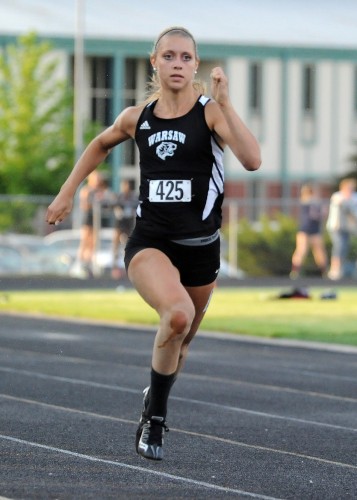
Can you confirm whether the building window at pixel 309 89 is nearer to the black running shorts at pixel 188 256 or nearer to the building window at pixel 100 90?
the building window at pixel 100 90

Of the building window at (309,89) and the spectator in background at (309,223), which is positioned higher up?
the building window at (309,89)

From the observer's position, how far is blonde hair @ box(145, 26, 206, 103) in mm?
7828

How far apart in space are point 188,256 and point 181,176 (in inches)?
15.9

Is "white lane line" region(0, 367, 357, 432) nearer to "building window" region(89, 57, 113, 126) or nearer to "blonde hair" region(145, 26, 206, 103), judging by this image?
"blonde hair" region(145, 26, 206, 103)

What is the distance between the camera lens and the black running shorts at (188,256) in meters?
7.75

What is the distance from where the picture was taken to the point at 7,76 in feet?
176

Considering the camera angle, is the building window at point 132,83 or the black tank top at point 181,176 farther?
the building window at point 132,83

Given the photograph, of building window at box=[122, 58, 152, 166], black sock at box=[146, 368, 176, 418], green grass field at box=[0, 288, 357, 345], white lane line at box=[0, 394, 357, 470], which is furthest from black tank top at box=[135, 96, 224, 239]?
building window at box=[122, 58, 152, 166]

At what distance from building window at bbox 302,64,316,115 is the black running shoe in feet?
198

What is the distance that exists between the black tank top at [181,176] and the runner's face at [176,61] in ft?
0.47

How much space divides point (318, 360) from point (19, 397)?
14.6 ft

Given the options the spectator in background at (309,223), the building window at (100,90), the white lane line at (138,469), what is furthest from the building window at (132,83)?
the white lane line at (138,469)

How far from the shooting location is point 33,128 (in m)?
54.6

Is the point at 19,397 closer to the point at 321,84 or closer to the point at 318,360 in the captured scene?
the point at 318,360
